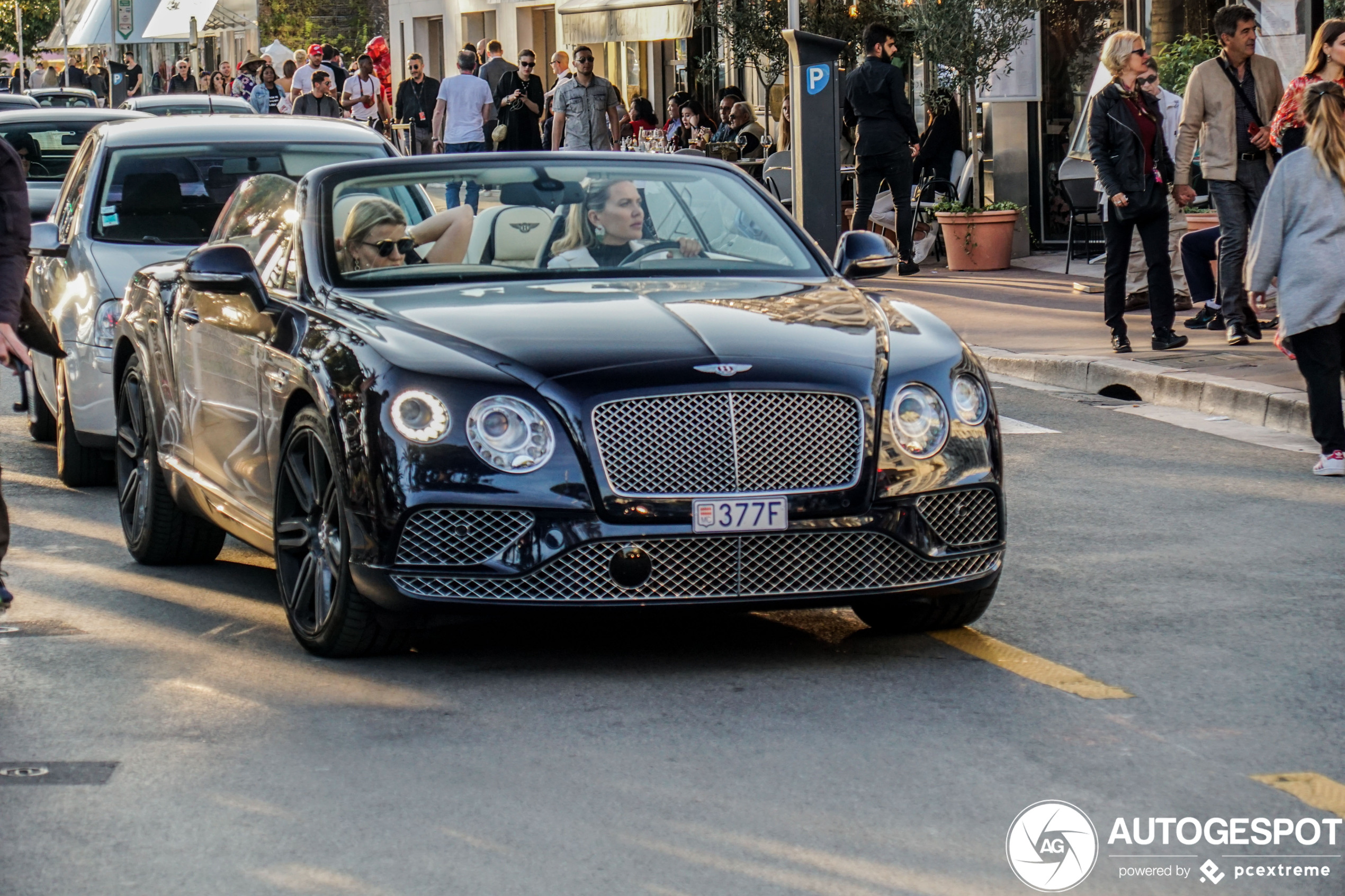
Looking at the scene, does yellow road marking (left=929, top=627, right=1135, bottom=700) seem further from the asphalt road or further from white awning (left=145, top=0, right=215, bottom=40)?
white awning (left=145, top=0, right=215, bottom=40)

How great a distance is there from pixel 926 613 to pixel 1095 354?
7.31 metres

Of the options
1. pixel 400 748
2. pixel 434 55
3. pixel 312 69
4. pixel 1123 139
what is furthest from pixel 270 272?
pixel 434 55

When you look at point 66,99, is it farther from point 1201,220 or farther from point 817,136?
point 1201,220

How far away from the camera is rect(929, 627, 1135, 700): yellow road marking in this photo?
577 centimetres

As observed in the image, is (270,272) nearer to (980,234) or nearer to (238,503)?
(238,503)

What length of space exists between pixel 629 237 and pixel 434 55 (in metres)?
44.1

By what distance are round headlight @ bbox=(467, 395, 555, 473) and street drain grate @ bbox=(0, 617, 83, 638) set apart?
1.73 meters

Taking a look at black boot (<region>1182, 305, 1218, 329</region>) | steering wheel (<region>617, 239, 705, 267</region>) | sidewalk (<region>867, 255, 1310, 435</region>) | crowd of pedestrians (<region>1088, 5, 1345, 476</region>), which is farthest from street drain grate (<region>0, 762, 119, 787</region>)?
black boot (<region>1182, 305, 1218, 329</region>)

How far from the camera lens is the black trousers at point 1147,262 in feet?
43.2

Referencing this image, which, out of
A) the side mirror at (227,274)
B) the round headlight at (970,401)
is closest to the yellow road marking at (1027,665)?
the round headlight at (970,401)

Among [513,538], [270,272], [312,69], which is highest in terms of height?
[312,69]

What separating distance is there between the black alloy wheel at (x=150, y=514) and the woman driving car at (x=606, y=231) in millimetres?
1768

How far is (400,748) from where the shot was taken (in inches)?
207

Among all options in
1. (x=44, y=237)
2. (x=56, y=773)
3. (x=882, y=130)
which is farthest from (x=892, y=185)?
(x=56, y=773)
